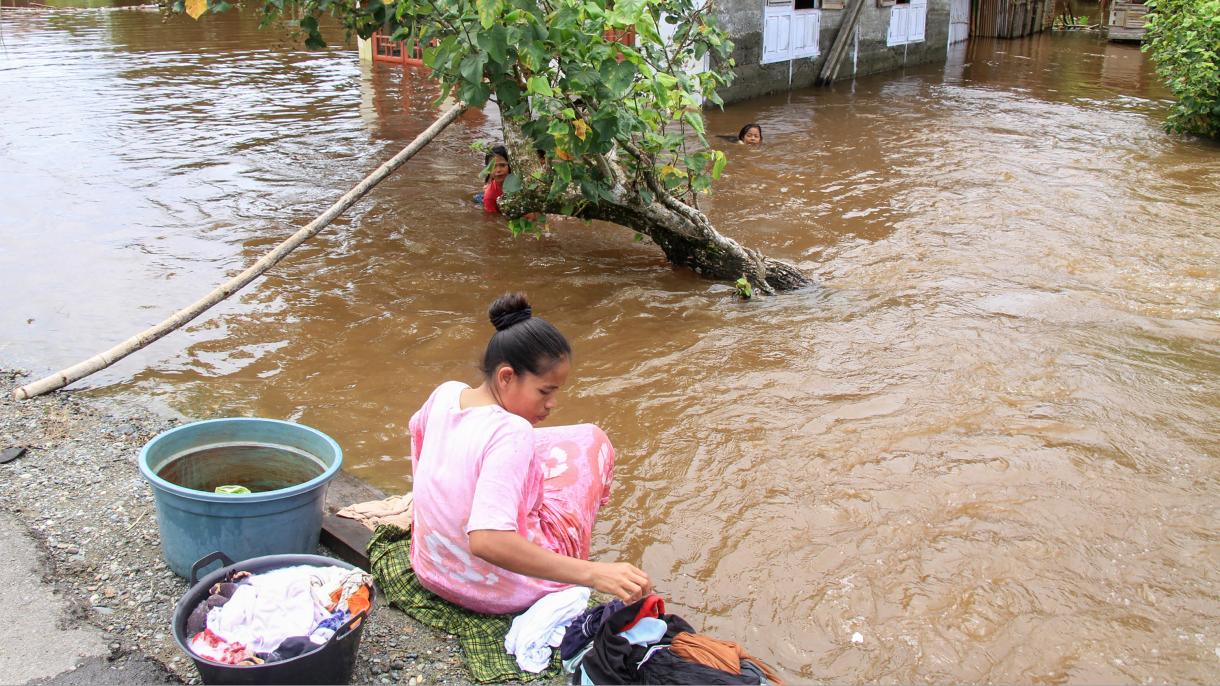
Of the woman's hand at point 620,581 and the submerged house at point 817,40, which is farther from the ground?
the submerged house at point 817,40

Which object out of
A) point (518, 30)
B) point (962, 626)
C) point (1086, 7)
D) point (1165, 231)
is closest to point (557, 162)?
point (518, 30)

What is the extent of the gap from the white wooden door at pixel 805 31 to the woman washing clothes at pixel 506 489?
1382 cm

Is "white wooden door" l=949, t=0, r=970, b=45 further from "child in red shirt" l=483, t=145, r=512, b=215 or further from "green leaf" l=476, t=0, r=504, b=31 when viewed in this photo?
"green leaf" l=476, t=0, r=504, b=31

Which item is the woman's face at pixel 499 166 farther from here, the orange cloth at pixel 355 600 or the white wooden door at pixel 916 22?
the white wooden door at pixel 916 22

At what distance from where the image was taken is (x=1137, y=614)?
11.0 feet

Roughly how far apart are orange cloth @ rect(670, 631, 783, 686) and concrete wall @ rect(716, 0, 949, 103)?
1073 centimetres

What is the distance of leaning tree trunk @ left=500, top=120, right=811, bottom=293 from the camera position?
6.21 m

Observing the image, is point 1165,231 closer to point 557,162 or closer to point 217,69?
point 557,162

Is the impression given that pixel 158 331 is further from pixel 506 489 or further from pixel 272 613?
pixel 506 489

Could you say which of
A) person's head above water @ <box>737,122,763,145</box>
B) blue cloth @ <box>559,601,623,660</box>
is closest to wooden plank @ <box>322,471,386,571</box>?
blue cloth @ <box>559,601,623,660</box>

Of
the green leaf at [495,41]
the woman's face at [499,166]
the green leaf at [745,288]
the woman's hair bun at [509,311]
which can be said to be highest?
the green leaf at [495,41]

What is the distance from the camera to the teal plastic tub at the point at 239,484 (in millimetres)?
2912

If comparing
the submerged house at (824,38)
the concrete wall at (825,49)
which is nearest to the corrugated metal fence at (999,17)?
the submerged house at (824,38)

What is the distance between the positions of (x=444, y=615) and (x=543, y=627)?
0.42 meters
